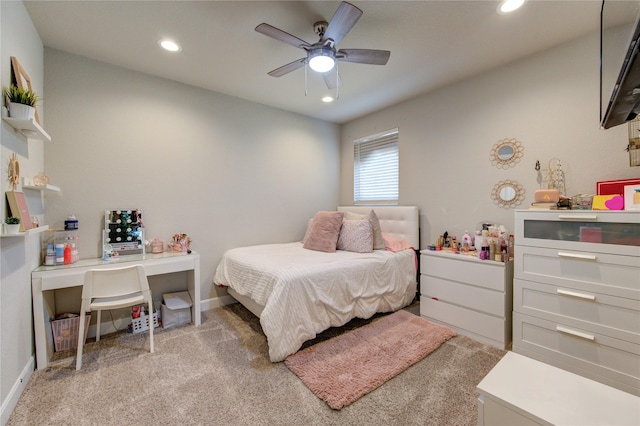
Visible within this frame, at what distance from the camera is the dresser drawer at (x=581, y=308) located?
5.34ft

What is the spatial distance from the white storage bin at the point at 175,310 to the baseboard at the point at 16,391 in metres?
0.89

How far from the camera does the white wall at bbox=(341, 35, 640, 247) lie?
6.95 feet

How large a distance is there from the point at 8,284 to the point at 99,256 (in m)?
1.02

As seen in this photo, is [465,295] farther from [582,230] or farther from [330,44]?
[330,44]

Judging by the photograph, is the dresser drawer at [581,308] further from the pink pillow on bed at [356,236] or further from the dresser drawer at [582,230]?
the pink pillow on bed at [356,236]

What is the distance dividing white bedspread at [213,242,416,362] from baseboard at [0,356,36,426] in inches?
55.5

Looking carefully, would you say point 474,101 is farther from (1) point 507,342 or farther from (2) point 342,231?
(1) point 507,342

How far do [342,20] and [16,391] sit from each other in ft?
9.79

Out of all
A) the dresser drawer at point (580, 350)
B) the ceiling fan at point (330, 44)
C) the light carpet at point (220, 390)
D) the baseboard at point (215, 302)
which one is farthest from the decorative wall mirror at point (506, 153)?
the baseboard at point (215, 302)

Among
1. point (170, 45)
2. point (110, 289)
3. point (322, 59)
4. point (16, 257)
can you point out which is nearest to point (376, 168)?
point (322, 59)

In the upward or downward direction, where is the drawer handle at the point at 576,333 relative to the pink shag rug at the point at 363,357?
upward

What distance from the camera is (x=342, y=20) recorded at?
A: 64.6 inches

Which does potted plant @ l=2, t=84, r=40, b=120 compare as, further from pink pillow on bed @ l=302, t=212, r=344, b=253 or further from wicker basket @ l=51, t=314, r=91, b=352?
pink pillow on bed @ l=302, t=212, r=344, b=253

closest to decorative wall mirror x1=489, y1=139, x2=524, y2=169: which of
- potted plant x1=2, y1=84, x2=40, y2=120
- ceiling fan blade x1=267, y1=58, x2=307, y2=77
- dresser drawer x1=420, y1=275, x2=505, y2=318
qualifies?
dresser drawer x1=420, y1=275, x2=505, y2=318
